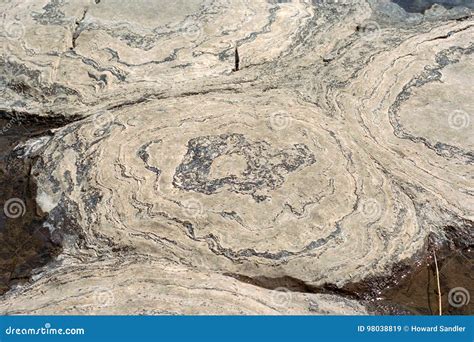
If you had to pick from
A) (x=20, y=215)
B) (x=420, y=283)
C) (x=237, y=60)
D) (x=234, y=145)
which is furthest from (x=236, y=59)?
(x=420, y=283)

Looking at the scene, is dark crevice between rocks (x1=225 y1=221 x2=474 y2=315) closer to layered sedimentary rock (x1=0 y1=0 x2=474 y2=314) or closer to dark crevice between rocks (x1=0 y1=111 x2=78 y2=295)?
layered sedimentary rock (x1=0 y1=0 x2=474 y2=314)

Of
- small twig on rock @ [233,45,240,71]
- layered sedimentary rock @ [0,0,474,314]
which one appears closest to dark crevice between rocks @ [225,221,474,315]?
layered sedimentary rock @ [0,0,474,314]

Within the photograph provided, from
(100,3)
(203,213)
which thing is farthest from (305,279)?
(100,3)

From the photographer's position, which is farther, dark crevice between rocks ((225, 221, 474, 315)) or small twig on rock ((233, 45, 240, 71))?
small twig on rock ((233, 45, 240, 71))

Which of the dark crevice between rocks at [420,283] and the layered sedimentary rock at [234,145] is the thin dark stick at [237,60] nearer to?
the layered sedimentary rock at [234,145]

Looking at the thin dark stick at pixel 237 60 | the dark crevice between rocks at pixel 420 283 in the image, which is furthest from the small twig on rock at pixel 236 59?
the dark crevice between rocks at pixel 420 283

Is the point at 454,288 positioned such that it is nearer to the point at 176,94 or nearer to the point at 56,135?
the point at 176,94
